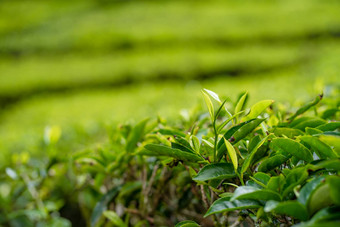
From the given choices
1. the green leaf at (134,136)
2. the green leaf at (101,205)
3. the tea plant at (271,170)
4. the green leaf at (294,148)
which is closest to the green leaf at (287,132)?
the tea plant at (271,170)

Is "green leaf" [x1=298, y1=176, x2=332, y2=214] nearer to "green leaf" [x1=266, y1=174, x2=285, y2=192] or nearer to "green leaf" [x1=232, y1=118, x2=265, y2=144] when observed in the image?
"green leaf" [x1=266, y1=174, x2=285, y2=192]

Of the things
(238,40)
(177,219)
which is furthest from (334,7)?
(177,219)

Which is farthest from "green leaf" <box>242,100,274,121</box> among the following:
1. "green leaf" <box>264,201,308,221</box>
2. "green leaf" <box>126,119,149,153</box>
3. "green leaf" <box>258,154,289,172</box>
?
"green leaf" <box>126,119,149,153</box>

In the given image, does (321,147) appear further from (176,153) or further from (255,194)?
(176,153)

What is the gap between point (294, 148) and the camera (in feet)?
2.00

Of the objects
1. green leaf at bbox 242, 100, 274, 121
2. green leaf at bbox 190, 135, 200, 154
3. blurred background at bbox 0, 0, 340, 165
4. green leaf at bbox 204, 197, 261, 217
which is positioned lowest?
blurred background at bbox 0, 0, 340, 165

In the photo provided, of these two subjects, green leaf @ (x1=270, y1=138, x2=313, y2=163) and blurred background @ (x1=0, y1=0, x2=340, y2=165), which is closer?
green leaf @ (x1=270, y1=138, x2=313, y2=163)

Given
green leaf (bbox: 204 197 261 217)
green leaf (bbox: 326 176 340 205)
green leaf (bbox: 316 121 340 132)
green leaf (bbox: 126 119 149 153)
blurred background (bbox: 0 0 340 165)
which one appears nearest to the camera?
green leaf (bbox: 326 176 340 205)

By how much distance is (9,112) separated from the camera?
23.9 ft

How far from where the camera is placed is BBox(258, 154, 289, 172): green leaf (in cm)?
64

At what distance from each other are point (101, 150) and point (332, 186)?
26.7 inches

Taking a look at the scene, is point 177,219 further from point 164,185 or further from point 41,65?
point 41,65

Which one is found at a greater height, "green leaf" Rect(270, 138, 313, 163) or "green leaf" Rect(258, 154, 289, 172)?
"green leaf" Rect(270, 138, 313, 163)

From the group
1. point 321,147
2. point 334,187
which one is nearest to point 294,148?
point 321,147
